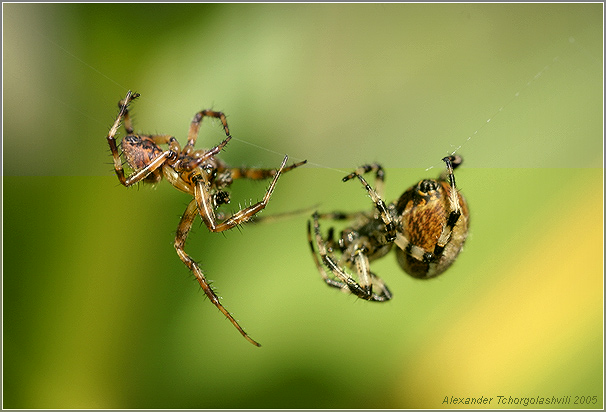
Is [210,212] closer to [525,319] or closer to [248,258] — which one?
[248,258]

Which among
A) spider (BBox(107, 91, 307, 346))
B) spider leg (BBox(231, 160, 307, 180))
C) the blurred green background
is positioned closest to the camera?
spider (BBox(107, 91, 307, 346))

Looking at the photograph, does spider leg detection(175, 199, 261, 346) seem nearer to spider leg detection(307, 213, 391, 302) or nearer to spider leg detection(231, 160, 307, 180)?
spider leg detection(231, 160, 307, 180)

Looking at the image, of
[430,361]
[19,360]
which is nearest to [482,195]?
[430,361]

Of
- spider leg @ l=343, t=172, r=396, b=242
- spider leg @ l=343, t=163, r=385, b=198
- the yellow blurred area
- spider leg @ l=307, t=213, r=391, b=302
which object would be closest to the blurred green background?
the yellow blurred area

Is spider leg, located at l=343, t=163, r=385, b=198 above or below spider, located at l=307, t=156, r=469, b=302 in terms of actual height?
above

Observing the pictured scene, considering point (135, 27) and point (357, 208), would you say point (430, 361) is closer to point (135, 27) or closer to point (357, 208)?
point (357, 208)

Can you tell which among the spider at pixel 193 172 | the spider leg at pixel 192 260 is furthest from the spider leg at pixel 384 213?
the spider leg at pixel 192 260
